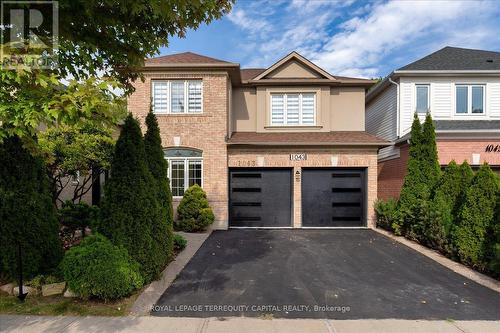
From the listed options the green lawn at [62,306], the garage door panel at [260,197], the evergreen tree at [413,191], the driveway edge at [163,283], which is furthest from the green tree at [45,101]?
the evergreen tree at [413,191]

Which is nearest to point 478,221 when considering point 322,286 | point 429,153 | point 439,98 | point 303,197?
point 429,153

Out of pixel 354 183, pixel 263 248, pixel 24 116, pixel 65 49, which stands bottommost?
pixel 263 248

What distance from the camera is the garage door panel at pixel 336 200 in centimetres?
1142

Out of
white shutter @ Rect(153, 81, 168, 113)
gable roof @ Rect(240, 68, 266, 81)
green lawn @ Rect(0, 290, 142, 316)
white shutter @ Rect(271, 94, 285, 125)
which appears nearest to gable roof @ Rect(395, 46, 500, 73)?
white shutter @ Rect(271, 94, 285, 125)

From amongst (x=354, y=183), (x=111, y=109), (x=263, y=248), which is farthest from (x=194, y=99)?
(x=111, y=109)

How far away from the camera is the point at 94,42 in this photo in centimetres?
395

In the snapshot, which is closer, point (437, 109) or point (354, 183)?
point (354, 183)

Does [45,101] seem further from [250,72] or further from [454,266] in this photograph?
[250,72]

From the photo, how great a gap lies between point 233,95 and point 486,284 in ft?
34.4

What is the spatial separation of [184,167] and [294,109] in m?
5.34

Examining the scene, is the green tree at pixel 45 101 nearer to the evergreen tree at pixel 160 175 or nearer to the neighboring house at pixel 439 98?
the evergreen tree at pixel 160 175

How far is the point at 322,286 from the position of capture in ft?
17.5

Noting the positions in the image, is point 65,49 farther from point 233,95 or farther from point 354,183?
point 354,183

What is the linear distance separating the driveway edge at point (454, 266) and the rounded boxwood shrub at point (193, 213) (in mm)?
6464
